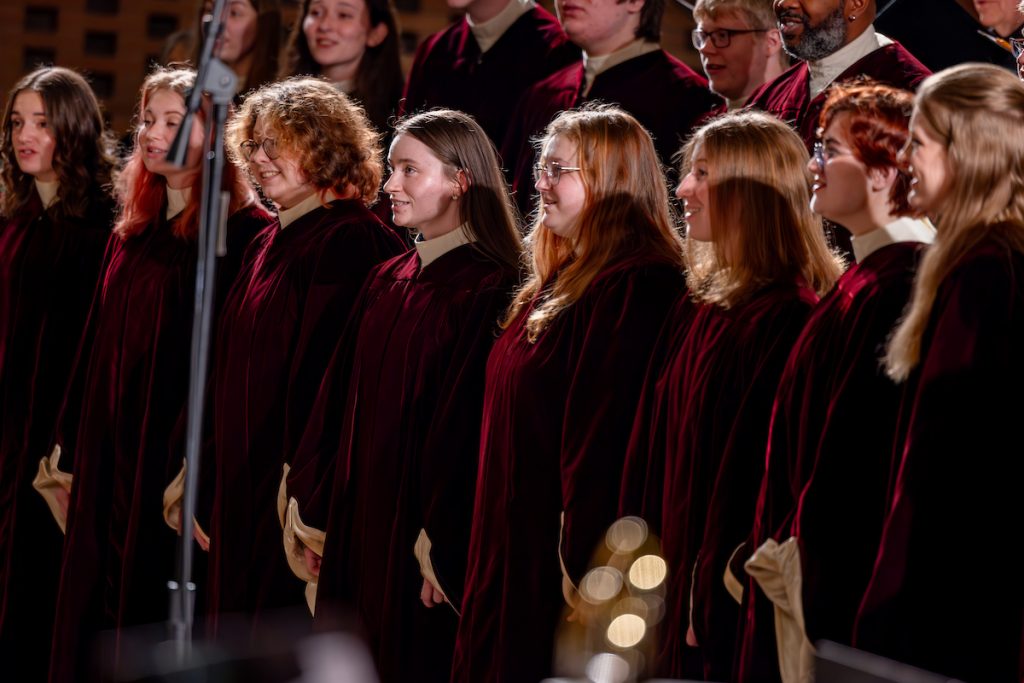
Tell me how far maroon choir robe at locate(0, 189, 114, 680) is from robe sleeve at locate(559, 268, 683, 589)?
2168 millimetres

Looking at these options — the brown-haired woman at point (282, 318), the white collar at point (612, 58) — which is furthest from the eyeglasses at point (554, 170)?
the white collar at point (612, 58)

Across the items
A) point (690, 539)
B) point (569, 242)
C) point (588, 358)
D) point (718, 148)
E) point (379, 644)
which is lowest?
point (379, 644)

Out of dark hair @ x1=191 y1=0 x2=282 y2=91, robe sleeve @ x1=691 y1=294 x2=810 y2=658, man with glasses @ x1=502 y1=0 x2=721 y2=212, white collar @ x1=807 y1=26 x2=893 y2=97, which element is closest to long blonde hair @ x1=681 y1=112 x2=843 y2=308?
robe sleeve @ x1=691 y1=294 x2=810 y2=658

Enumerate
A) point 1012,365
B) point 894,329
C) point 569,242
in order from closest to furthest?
point 1012,365
point 894,329
point 569,242

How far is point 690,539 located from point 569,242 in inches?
32.6

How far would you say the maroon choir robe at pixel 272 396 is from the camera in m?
4.01

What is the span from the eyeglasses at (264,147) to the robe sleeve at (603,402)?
4.08 feet

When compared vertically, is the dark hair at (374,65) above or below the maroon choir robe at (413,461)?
above

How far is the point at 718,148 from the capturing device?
3.07 meters

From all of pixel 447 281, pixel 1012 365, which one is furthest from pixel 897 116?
pixel 447 281

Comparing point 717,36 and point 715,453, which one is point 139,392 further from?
point 715,453

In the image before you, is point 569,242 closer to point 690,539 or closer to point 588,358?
point 588,358

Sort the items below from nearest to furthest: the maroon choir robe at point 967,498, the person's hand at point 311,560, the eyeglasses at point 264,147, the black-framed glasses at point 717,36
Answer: the maroon choir robe at point 967,498, the person's hand at point 311,560, the eyeglasses at point 264,147, the black-framed glasses at point 717,36

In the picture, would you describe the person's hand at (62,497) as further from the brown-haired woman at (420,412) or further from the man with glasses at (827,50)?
the man with glasses at (827,50)
